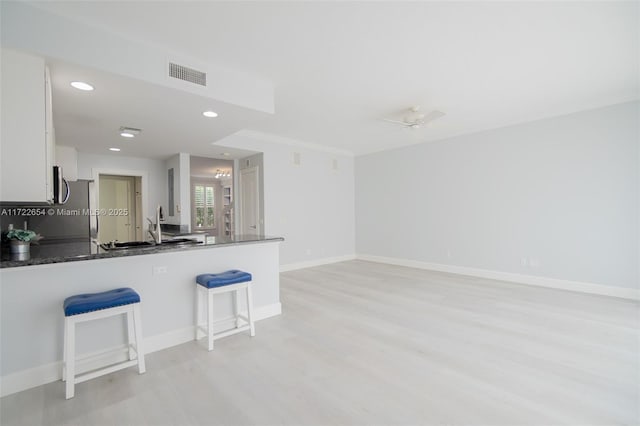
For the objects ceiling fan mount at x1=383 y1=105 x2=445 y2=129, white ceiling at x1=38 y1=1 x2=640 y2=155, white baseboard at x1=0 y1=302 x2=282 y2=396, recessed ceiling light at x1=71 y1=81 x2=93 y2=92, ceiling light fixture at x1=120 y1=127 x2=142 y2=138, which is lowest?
white baseboard at x1=0 y1=302 x2=282 y2=396

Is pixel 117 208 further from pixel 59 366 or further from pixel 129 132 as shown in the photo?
pixel 59 366

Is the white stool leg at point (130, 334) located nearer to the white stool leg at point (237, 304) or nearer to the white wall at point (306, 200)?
the white stool leg at point (237, 304)

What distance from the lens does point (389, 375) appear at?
2.34 meters

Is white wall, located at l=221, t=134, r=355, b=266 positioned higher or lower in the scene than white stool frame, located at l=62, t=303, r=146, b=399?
higher

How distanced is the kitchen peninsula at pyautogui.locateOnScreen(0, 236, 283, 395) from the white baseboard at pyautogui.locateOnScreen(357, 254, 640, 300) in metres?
4.35

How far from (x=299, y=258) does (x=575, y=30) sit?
5463 mm

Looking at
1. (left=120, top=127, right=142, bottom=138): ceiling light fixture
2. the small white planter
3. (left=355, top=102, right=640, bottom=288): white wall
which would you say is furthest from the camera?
(left=355, top=102, right=640, bottom=288): white wall

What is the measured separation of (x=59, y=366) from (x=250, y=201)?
4.29 m

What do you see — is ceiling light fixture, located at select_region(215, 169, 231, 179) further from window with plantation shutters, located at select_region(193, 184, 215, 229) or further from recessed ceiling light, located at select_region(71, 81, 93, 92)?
recessed ceiling light, located at select_region(71, 81, 93, 92)

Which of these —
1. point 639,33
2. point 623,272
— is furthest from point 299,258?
point 639,33

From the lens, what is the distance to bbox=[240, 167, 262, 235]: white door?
241 inches

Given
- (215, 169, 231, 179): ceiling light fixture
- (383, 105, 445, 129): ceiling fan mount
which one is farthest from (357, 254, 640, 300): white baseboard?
(215, 169, 231, 179): ceiling light fixture

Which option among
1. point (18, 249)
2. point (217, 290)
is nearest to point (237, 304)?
point (217, 290)

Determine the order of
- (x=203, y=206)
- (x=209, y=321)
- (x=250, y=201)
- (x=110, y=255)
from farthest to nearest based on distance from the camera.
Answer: (x=203, y=206) → (x=250, y=201) → (x=209, y=321) → (x=110, y=255)
